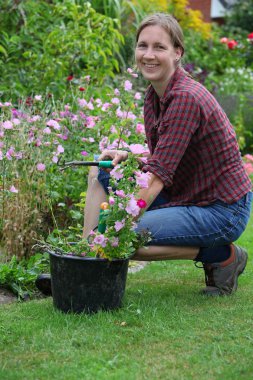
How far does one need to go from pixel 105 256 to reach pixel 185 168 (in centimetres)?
68

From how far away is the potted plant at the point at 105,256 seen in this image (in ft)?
10.6

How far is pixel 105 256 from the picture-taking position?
3279 mm

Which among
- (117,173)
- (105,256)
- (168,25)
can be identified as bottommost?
(105,256)

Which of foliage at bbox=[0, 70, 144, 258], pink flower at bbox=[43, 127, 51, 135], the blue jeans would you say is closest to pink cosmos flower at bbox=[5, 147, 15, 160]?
foliage at bbox=[0, 70, 144, 258]

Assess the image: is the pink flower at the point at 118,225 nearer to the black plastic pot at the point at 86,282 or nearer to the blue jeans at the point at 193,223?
the black plastic pot at the point at 86,282

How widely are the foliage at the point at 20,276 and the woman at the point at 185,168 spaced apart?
1.69 feet

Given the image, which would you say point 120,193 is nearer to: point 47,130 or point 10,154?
point 10,154

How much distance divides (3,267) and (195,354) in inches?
56.6

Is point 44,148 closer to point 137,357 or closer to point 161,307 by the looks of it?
point 161,307

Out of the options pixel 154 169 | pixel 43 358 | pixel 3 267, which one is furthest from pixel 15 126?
pixel 43 358

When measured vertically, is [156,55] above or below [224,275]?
above

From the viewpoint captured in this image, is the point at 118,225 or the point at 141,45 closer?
the point at 118,225

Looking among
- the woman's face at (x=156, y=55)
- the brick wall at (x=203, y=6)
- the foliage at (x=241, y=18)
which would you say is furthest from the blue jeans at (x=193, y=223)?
the foliage at (x=241, y=18)

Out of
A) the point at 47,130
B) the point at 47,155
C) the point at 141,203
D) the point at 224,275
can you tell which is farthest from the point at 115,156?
the point at 47,155
